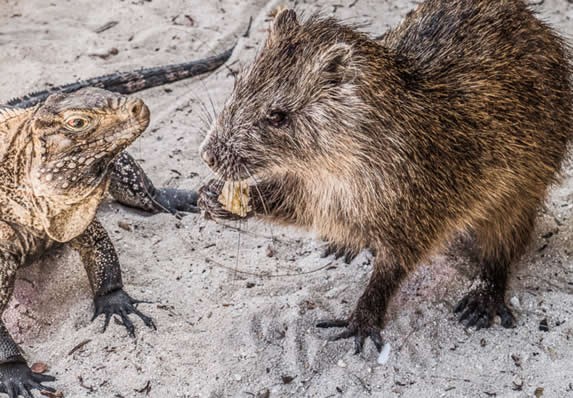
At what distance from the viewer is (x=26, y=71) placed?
6891 mm

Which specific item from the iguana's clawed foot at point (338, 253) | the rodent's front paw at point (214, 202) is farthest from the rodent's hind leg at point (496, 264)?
the rodent's front paw at point (214, 202)

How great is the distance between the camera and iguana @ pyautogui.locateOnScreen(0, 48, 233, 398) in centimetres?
424

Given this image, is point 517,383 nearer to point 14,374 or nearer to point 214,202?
point 214,202

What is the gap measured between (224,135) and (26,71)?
3506 millimetres

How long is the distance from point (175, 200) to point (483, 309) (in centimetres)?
227

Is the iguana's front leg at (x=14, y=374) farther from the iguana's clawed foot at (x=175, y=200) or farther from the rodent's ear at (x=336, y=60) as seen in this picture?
the rodent's ear at (x=336, y=60)

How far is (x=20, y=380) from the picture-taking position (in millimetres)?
4410

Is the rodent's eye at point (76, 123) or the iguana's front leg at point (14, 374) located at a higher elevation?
the rodent's eye at point (76, 123)

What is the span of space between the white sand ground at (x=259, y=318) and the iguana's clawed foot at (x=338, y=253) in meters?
0.05

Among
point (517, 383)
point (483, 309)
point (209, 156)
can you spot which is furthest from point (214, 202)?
point (517, 383)

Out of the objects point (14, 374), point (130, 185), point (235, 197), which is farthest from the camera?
point (130, 185)

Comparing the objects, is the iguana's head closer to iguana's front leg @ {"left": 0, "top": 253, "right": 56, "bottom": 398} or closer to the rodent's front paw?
the rodent's front paw

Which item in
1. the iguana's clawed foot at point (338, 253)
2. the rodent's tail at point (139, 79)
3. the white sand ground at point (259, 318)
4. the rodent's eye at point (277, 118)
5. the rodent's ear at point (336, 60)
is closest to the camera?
the rodent's ear at point (336, 60)

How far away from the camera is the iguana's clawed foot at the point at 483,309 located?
15.6ft
